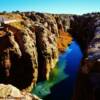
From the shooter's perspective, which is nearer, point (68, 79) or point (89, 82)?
point (89, 82)

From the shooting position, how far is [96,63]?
2366cm

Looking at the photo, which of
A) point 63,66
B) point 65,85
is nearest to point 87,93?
point 65,85

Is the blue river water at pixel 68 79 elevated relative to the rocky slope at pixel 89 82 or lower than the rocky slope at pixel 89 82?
lower

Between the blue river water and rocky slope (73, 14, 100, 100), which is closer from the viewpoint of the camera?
rocky slope (73, 14, 100, 100)

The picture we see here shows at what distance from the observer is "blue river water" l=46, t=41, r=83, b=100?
46.1 m

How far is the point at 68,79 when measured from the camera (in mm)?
55969

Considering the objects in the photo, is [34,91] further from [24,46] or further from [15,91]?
[15,91]

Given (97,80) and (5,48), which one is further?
(5,48)

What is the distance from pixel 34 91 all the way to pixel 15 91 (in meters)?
34.0

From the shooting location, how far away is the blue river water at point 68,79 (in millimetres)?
46106

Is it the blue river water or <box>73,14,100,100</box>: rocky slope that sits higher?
<box>73,14,100,100</box>: rocky slope

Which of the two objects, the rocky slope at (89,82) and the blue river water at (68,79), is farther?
the blue river water at (68,79)

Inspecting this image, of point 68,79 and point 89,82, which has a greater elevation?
point 89,82

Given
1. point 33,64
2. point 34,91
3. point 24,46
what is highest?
point 24,46
